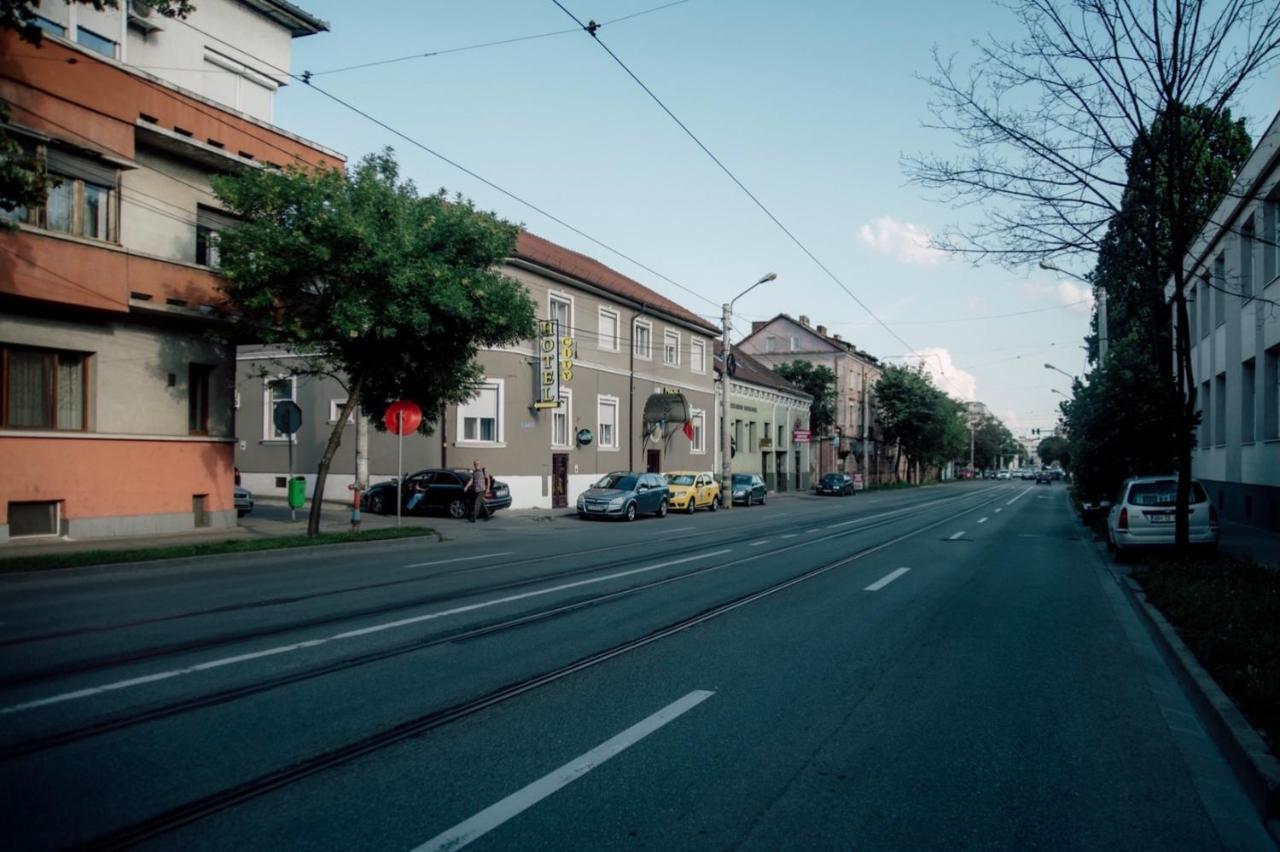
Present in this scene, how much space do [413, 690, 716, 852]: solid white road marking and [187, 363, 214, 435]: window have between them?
16996 mm

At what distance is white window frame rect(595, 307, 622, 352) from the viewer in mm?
35812

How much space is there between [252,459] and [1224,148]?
37377 mm

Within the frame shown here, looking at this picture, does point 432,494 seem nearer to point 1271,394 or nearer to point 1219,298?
→ point 1271,394

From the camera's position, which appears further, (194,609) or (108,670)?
(194,609)

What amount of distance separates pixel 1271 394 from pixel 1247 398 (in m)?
2.67

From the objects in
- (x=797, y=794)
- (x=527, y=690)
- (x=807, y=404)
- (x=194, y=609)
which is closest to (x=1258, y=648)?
(x=797, y=794)

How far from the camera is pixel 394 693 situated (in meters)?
5.95

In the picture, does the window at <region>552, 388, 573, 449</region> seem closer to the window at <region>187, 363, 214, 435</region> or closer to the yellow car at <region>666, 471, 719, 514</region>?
the yellow car at <region>666, 471, 719, 514</region>

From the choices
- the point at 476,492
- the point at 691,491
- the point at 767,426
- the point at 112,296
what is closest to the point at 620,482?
the point at 691,491

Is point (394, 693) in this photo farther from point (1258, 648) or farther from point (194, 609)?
point (1258, 648)

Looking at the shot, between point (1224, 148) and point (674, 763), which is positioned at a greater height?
point (1224, 148)

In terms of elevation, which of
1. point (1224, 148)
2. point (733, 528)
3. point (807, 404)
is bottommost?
point (733, 528)

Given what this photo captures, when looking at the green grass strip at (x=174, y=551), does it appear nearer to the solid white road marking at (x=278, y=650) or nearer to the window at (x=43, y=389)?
the window at (x=43, y=389)

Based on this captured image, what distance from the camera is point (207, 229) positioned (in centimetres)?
1898
